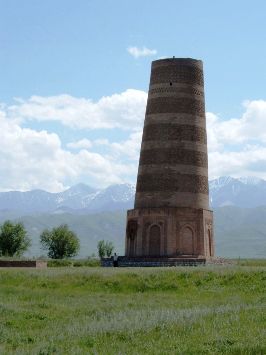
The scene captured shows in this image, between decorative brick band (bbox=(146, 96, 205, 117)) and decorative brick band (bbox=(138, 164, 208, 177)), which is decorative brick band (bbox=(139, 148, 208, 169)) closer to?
decorative brick band (bbox=(138, 164, 208, 177))

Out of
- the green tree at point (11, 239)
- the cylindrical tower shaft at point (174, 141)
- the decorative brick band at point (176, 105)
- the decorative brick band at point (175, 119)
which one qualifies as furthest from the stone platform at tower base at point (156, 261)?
the green tree at point (11, 239)

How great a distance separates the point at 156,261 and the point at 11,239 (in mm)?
31852

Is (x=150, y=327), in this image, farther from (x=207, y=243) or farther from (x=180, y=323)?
(x=207, y=243)

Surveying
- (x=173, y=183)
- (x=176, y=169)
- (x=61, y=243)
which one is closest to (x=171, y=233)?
(x=173, y=183)

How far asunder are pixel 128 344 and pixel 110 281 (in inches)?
756

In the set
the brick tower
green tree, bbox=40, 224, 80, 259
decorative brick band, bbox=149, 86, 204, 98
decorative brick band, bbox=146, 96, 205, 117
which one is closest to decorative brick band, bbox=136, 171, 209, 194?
the brick tower

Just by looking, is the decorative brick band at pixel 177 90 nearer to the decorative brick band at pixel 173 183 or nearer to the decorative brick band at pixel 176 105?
the decorative brick band at pixel 176 105

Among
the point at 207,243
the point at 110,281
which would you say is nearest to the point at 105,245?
the point at 207,243

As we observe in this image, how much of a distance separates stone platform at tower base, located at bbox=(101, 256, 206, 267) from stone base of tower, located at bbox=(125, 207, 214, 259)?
984 mm

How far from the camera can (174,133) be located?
5225 centimetres

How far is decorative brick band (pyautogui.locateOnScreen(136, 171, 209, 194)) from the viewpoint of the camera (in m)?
51.5

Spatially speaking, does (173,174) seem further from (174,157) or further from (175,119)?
(175,119)

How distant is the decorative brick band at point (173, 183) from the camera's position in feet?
169

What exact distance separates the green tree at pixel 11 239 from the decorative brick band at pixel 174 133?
95.3 feet
